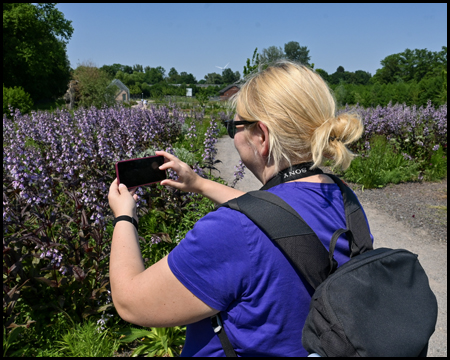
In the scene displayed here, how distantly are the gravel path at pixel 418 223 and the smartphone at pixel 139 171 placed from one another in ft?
10.5

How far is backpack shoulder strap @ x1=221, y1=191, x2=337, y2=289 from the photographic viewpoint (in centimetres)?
97

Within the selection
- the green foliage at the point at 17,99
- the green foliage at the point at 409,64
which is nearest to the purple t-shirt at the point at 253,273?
the green foliage at the point at 17,99

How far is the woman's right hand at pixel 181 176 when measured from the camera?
6.13ft

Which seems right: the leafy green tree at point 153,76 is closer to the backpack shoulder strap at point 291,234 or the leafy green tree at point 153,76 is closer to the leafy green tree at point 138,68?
the leafy green tree at point 138,68

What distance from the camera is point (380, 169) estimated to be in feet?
27.1

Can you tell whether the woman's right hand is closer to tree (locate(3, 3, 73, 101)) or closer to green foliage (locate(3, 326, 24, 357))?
green foliage (locate(3, 326, 24, 357))

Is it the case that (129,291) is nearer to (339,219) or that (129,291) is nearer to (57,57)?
(339,219)

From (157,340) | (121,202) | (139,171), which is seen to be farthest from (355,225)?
(157,340)

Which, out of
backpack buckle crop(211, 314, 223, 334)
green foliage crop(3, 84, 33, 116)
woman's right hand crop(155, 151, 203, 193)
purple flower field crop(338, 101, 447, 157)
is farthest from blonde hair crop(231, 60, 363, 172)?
green foliage crop(3, 84, 33, 116)

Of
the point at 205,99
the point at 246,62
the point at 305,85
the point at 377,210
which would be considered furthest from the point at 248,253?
the point at 205,99

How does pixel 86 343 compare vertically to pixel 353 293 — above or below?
below

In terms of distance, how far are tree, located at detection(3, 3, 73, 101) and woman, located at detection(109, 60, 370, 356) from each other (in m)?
44.0

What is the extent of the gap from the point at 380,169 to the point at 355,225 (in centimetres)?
801

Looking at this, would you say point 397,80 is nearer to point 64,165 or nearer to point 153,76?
point 64,165
